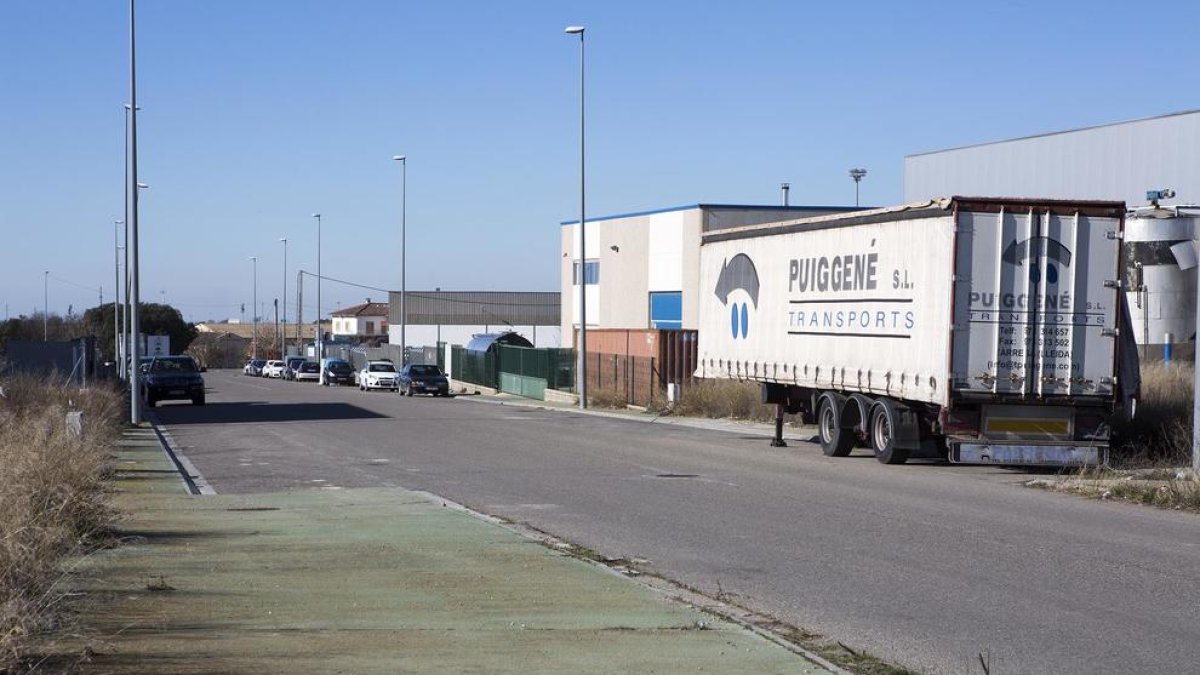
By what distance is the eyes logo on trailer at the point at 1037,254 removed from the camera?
2083 centimetres

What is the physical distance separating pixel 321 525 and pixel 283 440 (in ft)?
49.0

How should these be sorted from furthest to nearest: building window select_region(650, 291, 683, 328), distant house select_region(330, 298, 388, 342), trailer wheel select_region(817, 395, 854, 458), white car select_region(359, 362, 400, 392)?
distant house select_region(330, 298, 388, 342) → white car select_region(359, 362, 400, 392) → building window select_region(650, 291, 683, 328) → trailer wheel select_region(817, 395, 854, 458)

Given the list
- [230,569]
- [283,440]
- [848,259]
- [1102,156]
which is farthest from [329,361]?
[230,569]

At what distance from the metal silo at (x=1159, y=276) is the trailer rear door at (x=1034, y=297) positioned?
2207 centimetres

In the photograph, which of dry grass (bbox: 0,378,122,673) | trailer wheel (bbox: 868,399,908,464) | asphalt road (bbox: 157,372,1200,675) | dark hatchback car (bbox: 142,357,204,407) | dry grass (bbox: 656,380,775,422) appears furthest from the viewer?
dark hatchback car (bbox: 142,357,204,407)

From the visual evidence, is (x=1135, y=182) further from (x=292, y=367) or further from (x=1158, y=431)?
(x=292, y=367)

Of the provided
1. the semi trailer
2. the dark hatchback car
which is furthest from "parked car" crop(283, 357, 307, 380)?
the semi trailer

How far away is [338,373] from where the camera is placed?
78750mm

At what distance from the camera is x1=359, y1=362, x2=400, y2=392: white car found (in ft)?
220

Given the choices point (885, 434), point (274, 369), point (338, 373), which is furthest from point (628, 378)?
point (274, 369)

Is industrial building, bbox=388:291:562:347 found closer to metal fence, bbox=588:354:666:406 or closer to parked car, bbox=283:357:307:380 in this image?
parked car, bbox=283:357:307:380

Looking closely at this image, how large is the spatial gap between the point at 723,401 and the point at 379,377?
3203 centimetres

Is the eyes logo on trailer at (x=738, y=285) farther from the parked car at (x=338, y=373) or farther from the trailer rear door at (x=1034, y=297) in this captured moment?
the parked car at (x=338, y=373)

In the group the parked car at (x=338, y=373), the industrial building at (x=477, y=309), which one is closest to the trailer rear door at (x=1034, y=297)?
the parked car at (x=338, y=373)
